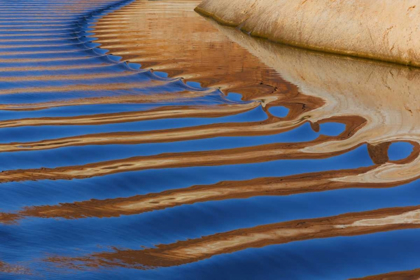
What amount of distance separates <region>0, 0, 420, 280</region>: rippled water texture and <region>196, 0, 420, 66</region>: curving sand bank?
26.0 inches

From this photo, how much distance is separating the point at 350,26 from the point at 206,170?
19.2 feet

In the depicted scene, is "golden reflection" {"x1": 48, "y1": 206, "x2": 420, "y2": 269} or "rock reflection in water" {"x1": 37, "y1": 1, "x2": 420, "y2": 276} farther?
"rock reflection in water" {"x1": 37, "y1": 1, "x2": 420, "y2": 276}

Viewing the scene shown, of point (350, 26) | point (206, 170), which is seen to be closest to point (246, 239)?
point (206, 170)

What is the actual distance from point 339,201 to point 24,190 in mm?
1631

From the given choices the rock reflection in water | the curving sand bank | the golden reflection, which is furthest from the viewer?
the curving sand bank

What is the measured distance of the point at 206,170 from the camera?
13.5 ft

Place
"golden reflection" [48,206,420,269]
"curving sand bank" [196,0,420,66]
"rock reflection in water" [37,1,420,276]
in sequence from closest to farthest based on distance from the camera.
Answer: "golden reflection" [48,206,420,269] → "rock reflection in water" [37,1,420,276] → "curving sand bank" [196,0,420,66]

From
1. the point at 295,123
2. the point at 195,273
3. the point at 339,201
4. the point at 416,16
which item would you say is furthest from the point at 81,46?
the point at 195,273

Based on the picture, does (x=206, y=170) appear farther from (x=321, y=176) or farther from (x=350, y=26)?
(x=350, y=26)

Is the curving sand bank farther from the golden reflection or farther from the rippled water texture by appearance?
the golden reflection

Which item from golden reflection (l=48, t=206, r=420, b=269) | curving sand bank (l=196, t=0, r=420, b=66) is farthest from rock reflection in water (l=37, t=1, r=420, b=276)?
curving sand bank (l=196, t=0, r=420, b=66)

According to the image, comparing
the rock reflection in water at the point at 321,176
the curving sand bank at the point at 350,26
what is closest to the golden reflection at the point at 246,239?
the rock reflection in water at the point at 321,176

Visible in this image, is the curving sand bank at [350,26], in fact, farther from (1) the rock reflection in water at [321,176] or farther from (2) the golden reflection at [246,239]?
(2) the golden reflection at [246,239]

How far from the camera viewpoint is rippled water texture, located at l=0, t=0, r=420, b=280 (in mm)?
2861
